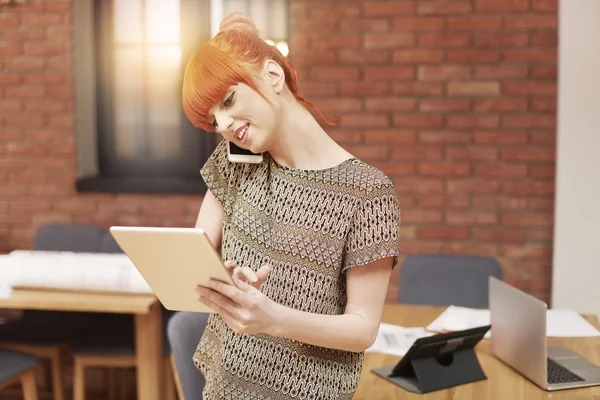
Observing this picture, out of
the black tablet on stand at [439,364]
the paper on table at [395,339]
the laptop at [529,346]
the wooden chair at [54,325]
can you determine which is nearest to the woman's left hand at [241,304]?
the black tablet on stand at [439,364]

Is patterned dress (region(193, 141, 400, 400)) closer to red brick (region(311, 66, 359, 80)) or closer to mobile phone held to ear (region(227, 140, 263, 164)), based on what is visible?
mobile phone held to ear (region(227, 140, 263, 164))

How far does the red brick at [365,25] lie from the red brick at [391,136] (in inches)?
20.8

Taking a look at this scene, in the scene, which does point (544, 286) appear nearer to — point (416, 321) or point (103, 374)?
point (416, 321)

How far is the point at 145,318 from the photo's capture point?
2.89 metres

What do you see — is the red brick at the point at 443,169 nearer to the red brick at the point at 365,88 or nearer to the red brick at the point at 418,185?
the red brick at the point at 418,185

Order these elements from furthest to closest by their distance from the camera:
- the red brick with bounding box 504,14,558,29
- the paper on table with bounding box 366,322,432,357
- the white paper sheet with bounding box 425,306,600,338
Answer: the red brick with bounding box 504,14,558,29 → the white paper sheet with bounding box 425,306,600,338 → the paper on table with bounding box 366,322,432,357

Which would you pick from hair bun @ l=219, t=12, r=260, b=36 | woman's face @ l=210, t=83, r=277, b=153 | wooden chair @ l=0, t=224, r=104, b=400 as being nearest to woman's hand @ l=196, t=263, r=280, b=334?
woman's face @ l=210, t=83, r=277, b=153

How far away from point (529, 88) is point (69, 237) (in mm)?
2511

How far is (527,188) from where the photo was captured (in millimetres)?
3678

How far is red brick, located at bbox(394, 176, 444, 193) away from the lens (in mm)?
3742

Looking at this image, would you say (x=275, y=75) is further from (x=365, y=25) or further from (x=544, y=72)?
(x=544, y=72)

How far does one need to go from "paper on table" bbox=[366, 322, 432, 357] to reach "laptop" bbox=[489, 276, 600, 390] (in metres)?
0.27

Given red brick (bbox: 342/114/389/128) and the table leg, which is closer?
the table leg

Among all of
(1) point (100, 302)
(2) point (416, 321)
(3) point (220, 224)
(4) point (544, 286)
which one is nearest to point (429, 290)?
(2) point (416, 321)
